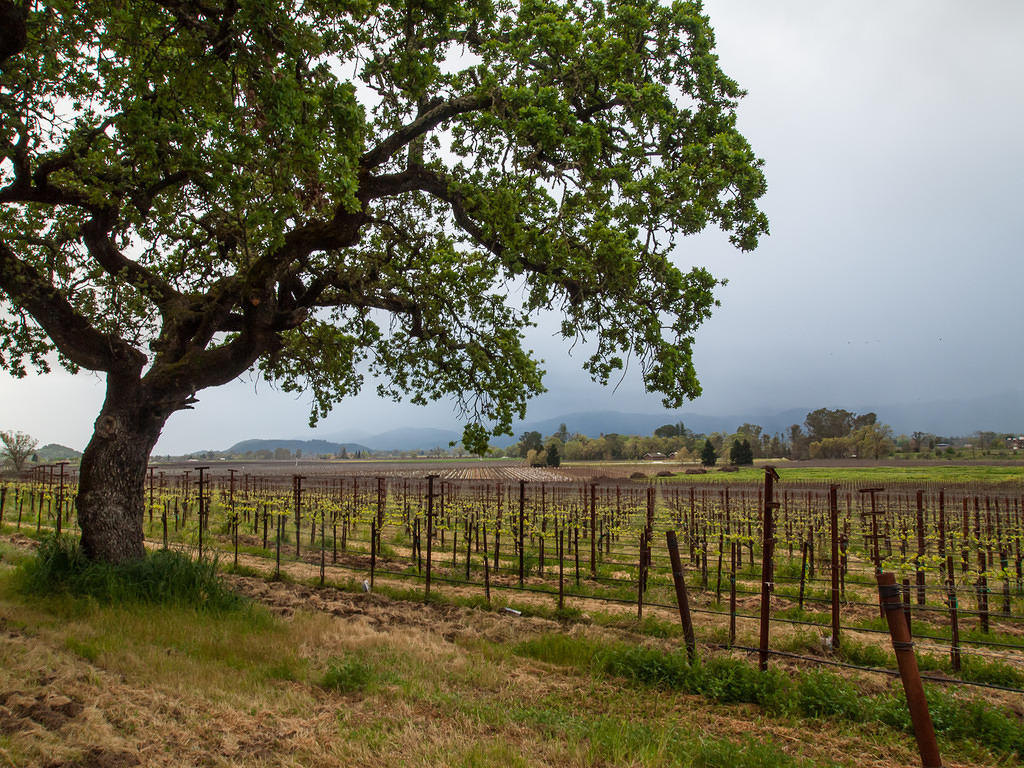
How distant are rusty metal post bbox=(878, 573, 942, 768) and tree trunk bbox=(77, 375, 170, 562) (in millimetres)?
9733

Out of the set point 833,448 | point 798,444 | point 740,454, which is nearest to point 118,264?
point 740,454

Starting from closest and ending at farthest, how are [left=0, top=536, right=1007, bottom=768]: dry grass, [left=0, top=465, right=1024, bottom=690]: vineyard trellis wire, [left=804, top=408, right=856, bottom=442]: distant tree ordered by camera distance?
[left=0, top=536, right=1007, bottom=768]: dry grass
[left=0, top=465, right=1024, bottom=690]: vineyard trellis wire
[left=804, top=408, right=856, bottom=442]: distant tree

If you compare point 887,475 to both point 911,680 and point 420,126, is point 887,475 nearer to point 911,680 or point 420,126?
point 420,126

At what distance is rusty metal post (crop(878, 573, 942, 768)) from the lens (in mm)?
3732

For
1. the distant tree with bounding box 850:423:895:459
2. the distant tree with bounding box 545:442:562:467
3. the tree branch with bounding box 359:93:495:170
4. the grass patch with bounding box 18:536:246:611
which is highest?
the tree branch with bounding box 359:93:495:170

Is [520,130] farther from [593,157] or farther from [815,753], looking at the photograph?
[815,753]

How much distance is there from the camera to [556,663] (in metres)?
7.13

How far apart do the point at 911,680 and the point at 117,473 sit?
33.8 ft

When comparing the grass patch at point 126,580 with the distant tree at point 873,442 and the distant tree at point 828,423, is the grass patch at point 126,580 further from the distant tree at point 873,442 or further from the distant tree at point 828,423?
the distant tree at point 828,423

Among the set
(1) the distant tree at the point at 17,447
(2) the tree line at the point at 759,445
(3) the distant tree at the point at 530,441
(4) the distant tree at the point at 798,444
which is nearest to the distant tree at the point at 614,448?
(2) the tree line at the point at 759,445

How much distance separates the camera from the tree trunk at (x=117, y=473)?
29.6 ft

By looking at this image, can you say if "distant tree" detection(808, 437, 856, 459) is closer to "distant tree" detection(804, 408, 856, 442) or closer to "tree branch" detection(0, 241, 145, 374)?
"distant tree" detection(804, 408, 856, 442)

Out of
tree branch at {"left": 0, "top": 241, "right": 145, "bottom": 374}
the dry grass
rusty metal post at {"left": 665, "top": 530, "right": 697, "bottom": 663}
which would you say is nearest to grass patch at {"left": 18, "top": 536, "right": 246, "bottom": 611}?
the dry grass

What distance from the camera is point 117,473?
915 cm
